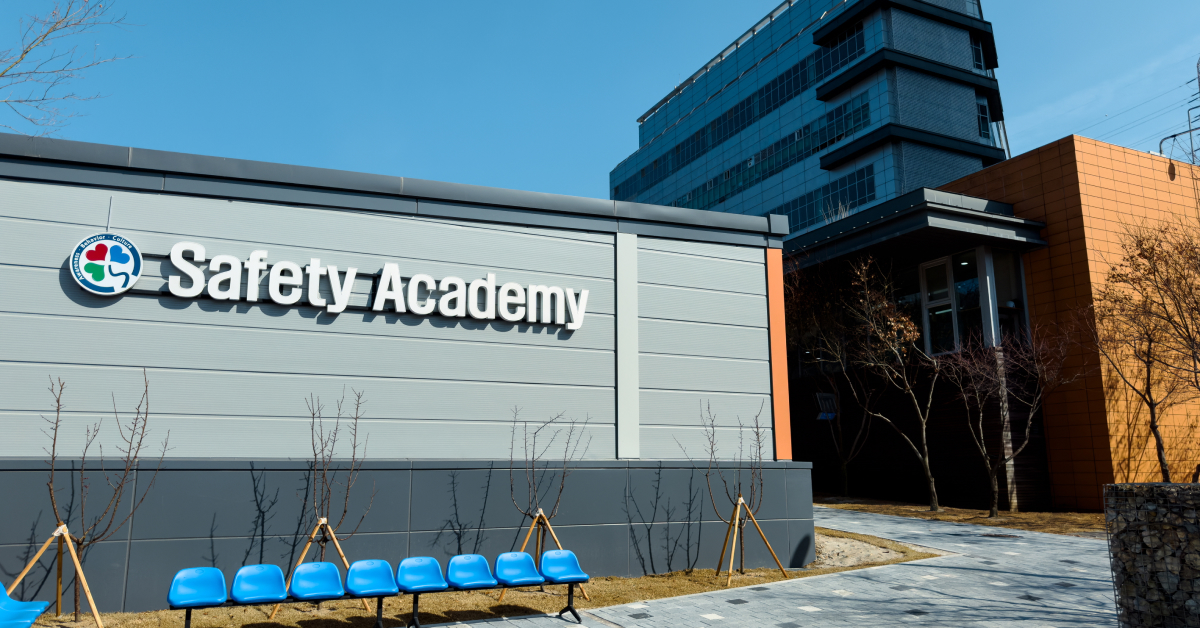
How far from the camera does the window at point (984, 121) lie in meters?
42.6

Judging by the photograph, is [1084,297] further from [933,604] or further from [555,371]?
[555,371]

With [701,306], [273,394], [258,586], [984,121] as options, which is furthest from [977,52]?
[258,586]

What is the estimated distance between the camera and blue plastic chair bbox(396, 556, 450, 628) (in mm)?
7895

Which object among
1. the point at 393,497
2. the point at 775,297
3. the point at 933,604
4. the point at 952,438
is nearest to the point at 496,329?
the point at 393,497

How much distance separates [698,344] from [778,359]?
1500 mm

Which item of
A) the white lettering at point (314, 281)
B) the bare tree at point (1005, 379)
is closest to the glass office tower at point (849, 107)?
the bare tree at point (1005, 379)

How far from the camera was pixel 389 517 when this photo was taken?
9.91 metres

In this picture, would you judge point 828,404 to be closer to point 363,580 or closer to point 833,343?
point 833,343

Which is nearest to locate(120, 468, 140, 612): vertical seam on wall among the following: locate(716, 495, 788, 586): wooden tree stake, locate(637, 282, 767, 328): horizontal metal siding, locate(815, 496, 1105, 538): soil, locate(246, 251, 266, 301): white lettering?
locate(246, 251, 266, 301): white lettering

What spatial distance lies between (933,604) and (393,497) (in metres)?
6.81

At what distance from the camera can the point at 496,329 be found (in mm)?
11156

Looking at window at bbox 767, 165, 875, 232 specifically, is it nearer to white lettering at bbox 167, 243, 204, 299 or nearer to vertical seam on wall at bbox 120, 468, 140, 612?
white lettering at bbox 167, 243, 204, 299

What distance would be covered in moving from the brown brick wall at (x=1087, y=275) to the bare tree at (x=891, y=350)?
301 cm

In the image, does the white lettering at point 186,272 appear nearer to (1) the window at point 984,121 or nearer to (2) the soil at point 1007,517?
(2) the soil at point 1007,517
